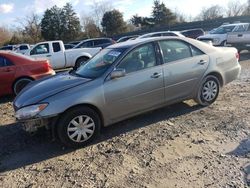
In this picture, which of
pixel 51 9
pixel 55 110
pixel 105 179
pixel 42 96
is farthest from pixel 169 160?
pixel 51 9

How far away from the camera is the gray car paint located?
5.08 meters

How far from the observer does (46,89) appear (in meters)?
5.36

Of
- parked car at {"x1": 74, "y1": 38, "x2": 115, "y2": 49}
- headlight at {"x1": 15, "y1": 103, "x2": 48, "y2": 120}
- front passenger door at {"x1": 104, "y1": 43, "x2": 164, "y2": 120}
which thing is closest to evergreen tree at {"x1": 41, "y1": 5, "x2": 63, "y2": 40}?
parked car at {"x1": 74, "y1": 38, "x2": 115, "y2": 49}

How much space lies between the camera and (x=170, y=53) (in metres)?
6.14

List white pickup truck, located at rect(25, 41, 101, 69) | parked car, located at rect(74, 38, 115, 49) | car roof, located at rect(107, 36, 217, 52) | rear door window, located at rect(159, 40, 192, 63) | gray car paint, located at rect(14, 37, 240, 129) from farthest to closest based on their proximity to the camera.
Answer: parked car, located at rect(74, 38, 115, 49) < white pickup truck, located at rect(25, 41, 101, 69) < rear door window, located at rect(159, 40, 192, 63) < car roof, located at rect(107, 36, 217, 52) < gray car paint, located at rect(14, 37, 240, 129)

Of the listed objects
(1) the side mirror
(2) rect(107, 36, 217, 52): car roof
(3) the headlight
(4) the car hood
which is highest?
(2) rect(107, 36, 217, 52): car roof

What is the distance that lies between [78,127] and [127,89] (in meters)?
1.07

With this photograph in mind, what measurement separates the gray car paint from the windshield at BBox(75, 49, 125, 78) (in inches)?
6.4

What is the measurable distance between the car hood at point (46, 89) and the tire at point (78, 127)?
458mm

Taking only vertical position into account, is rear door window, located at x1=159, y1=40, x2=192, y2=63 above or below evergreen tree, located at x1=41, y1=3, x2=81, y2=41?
below

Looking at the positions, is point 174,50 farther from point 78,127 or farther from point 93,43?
point 93,43

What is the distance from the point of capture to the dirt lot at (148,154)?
4.07 m

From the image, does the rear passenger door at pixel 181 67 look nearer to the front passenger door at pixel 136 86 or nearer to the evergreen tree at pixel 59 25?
the front passenger door at pixel 136 86

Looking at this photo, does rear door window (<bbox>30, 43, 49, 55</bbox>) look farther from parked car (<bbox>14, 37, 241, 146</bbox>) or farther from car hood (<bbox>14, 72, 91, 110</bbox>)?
car hood (<bbox>14, 72, 91, 110</bbox>)
